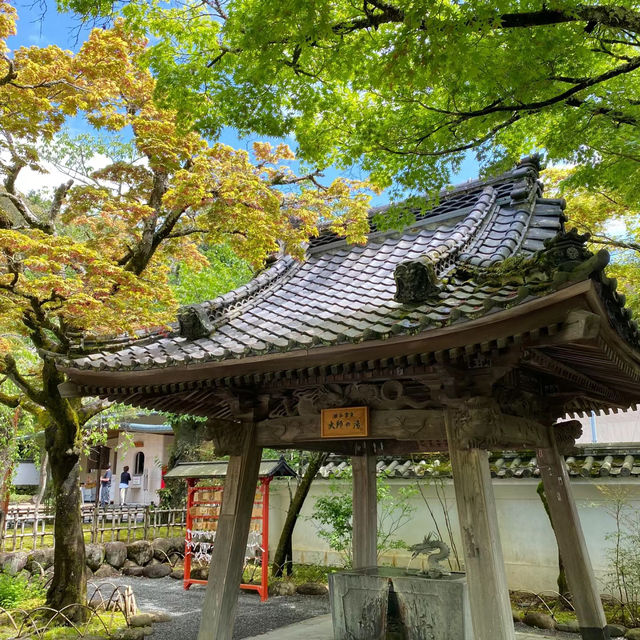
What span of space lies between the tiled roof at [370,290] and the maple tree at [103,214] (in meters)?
0.54

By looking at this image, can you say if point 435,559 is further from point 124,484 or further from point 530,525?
point 124,484

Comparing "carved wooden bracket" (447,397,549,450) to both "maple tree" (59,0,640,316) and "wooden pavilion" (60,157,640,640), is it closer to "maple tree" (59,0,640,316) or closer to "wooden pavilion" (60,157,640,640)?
"wooden pavilion" (60,157,640,640)

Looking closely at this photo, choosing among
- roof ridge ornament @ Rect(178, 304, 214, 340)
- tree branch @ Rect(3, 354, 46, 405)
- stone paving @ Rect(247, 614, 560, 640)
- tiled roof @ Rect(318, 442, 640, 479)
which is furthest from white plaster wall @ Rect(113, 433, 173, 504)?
roof ridge ornament @ Rect(178, 304, 214, 340)

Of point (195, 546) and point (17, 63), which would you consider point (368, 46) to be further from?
point (195, 546)

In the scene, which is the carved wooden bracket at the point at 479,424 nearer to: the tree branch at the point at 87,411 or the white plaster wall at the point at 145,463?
the tree branch at the point at 87,411

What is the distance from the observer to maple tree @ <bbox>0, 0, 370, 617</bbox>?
744 centimetres

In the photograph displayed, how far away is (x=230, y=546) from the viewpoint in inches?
255

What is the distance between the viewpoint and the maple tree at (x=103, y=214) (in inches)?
293

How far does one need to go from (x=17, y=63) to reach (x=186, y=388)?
4924 millimetres

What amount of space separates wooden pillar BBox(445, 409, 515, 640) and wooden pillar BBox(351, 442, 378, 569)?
3612 mm

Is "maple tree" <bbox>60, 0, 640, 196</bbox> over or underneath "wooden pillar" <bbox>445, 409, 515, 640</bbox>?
over

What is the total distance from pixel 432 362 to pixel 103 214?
21.3 ft

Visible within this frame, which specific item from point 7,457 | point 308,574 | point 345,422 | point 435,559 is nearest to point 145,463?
point 7,457

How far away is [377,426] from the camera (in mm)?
6113
